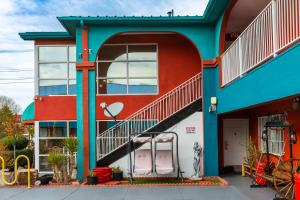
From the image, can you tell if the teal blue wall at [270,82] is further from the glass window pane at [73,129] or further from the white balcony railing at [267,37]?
the glass window pane at [73,129]

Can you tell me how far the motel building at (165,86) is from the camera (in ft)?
37.6

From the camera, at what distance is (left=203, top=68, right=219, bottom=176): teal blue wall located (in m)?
14.7

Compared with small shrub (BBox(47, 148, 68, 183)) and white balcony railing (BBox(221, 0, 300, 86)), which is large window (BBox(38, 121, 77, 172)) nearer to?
small shrub (BBox(47, 148, 68, 183))

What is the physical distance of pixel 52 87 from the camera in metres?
17.5

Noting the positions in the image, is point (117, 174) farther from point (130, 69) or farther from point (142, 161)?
point (130, 69)

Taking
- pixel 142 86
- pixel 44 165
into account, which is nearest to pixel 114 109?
pixel 142 86

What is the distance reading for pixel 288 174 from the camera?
9.81 m

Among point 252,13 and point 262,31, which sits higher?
point 252,13

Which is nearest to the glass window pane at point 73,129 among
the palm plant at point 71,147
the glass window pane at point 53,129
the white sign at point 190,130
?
the glass window pane at point 53,129

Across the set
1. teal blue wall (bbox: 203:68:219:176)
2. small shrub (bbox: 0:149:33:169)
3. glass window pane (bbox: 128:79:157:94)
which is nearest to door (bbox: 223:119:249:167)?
teal blue wall (bbox: 203:68:219:176)

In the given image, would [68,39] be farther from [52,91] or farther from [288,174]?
[288,174]

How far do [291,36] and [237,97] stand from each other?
4211 mm

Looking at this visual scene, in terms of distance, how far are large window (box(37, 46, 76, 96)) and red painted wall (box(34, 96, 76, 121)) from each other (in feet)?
1.31

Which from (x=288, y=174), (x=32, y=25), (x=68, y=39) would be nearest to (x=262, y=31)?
(x=288, y=174)
